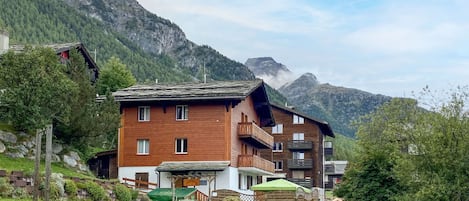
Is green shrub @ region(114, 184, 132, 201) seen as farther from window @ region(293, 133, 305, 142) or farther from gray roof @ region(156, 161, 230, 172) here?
window @ region(293, 133, 305, 142)

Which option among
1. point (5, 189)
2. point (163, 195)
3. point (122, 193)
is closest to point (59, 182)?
point (5, 189)

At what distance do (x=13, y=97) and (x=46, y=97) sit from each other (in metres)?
0.98

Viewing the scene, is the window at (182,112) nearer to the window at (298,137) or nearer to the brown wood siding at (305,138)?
the brown wood siding at (305,138)

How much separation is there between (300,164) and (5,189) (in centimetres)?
5448

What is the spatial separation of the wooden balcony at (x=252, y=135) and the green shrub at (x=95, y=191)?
1897cm

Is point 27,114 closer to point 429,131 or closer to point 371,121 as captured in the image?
point 429,131

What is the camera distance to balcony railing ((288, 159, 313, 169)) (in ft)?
254

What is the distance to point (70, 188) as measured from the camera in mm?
28766

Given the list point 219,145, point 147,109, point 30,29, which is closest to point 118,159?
point 147,109

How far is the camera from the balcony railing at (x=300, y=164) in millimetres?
77562

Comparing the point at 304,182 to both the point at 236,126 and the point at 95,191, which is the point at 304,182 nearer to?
the point at 236,126

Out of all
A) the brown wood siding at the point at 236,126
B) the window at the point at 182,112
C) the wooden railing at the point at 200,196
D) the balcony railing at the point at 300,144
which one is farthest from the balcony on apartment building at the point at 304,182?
the wooden railing at the point at 200,196

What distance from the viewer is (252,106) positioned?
181 feet

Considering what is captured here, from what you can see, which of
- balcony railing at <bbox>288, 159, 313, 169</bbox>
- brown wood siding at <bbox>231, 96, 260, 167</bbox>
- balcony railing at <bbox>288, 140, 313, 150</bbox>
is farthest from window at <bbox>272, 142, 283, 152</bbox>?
brown wood siding at <bbox>231, 96, 260, 167</bbox>
